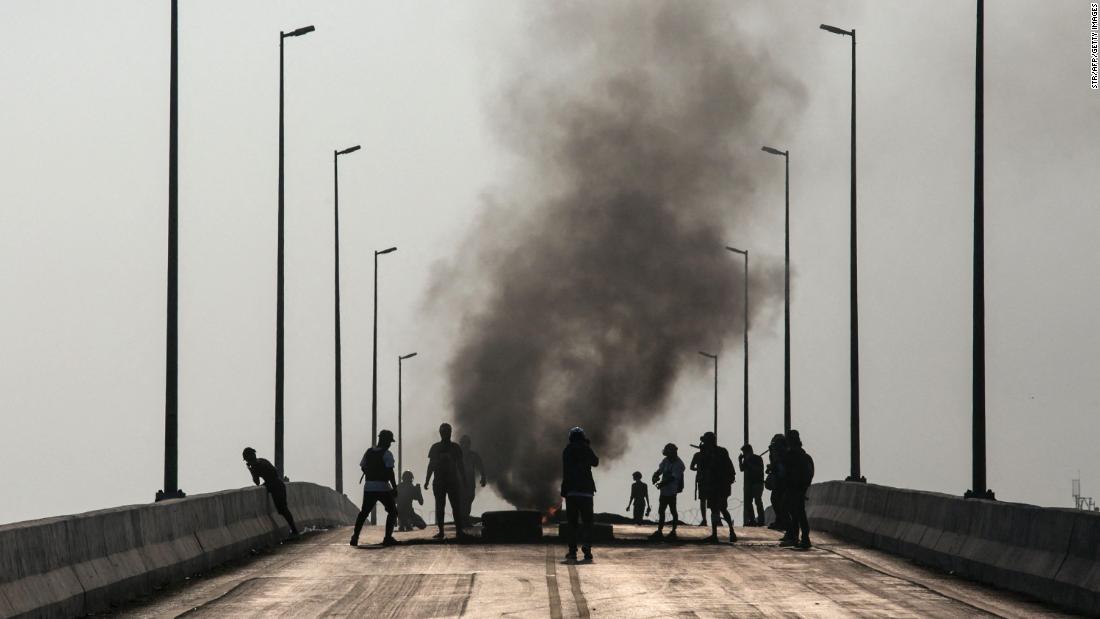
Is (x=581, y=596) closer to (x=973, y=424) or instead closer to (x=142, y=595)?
(x=142, y=595)

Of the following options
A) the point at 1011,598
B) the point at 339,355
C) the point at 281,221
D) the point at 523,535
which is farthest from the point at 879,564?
the point at 339,355

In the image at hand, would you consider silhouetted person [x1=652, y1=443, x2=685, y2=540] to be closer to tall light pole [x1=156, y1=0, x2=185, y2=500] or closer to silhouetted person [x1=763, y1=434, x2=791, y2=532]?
silhouetted person [x1=763, y1=434, x2=791, y2=532]

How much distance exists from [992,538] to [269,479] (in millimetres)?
11569

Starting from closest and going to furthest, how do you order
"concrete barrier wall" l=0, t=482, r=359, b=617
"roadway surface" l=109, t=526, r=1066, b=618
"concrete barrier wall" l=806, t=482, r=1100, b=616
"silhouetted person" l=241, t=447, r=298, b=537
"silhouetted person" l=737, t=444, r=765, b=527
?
1. "concrete barrier wall" l=0, t=482, r=359, b=617
2. "roadway surface" l=109, t=526, r=1066, b=618
3. "concrete barrier wall" l=806, t=482, r=1100, b=616
4. "silhouetted person" l=241, t=447, r=298, b=537
5. "silhouetted person" l=737, t=444, r=765, b=527

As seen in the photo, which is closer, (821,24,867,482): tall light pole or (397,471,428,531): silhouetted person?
(821,24,867,482): tall light pole

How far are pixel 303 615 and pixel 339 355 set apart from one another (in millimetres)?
36278

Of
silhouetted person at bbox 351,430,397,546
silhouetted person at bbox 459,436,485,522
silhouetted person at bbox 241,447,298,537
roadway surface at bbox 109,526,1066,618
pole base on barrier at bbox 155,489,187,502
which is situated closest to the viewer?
roadway surface at bbox 109,526,1066,618

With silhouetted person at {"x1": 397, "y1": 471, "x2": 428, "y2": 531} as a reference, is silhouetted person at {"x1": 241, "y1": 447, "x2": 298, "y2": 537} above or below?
above

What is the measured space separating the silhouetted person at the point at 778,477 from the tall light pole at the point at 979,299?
413 centimetres

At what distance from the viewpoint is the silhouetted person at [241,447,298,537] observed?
28672 mm

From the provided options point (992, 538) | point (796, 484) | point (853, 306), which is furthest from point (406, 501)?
point (992, 538)

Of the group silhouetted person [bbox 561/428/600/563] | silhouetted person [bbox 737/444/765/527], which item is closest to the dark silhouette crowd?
silhouetted person [bbox 561/428/600/563]

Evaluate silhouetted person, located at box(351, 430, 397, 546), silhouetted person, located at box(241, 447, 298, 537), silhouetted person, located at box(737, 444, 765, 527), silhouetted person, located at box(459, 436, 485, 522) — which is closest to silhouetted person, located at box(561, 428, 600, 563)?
silhouetted person, located at box(351, 430, 397, 546)

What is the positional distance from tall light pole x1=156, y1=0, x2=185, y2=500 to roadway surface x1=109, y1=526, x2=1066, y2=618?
1603 millimetres
